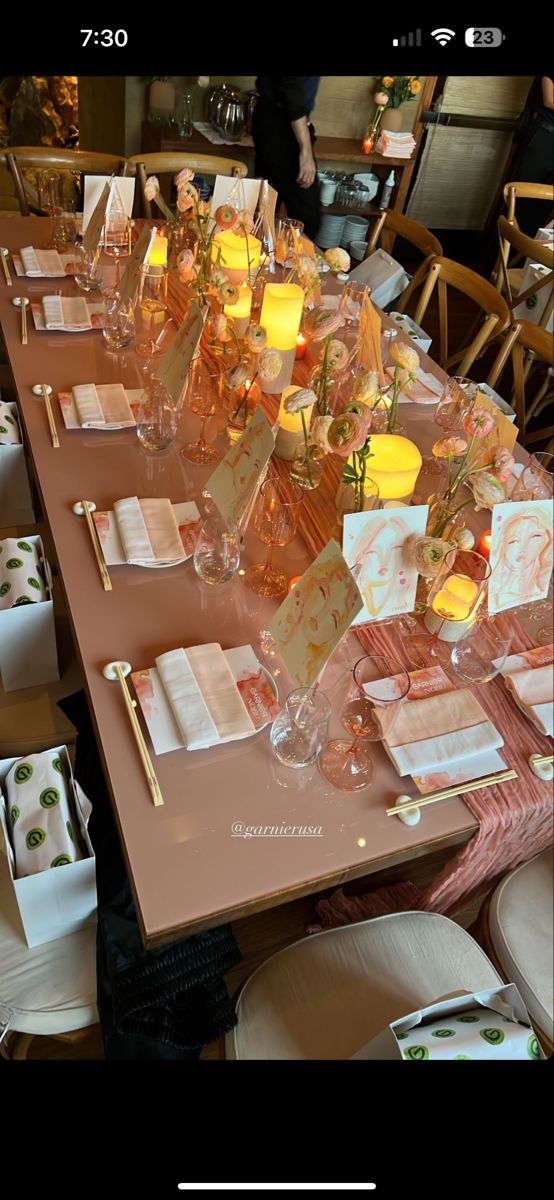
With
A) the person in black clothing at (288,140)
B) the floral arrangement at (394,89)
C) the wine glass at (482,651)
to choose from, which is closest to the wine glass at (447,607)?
the wine glass at (482,651)

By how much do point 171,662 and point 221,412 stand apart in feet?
2.58

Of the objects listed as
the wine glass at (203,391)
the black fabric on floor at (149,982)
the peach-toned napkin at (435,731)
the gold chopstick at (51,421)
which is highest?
the wine glass at (203,391)

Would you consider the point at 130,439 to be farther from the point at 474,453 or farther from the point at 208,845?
the point at 208,845

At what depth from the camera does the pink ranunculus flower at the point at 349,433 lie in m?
1.22

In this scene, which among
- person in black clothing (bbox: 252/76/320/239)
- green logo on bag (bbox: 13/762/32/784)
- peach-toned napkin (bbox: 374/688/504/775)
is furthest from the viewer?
person in black clothing (bbox: 252/76/320/239)

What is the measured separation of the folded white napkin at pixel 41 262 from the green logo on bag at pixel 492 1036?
2147 mm

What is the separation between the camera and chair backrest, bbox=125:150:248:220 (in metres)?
2.85

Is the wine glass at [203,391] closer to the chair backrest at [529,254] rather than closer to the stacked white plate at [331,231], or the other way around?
the chair backrest at [529,254]

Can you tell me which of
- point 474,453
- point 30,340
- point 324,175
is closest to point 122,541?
point 474,453

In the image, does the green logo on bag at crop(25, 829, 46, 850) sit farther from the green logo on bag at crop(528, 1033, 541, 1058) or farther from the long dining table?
the green logo on bag at crop(528, 1033, 541, 1058)

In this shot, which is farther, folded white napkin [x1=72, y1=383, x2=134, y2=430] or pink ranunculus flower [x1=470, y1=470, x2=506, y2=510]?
folded white napkin [x1=72, y1=383, x2=134, y2=430]
